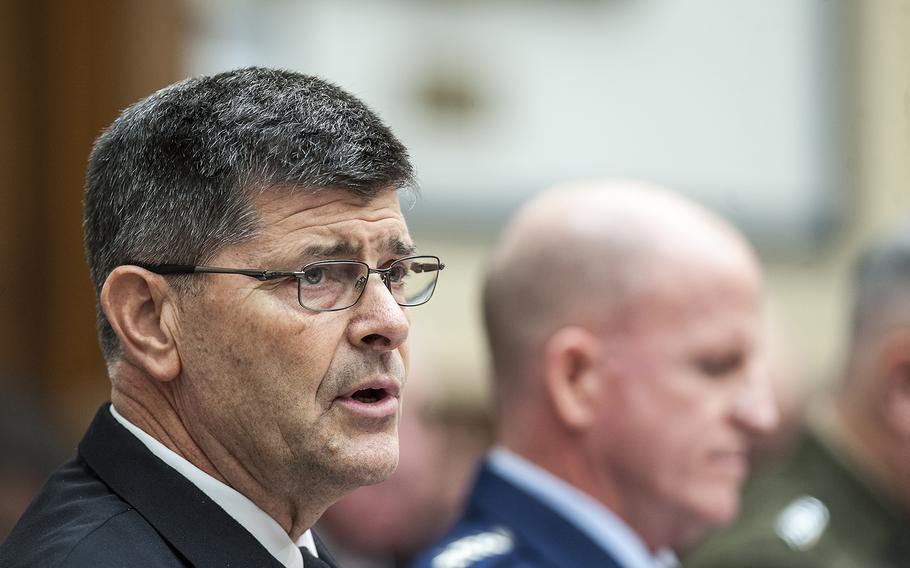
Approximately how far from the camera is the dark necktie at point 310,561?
180cm

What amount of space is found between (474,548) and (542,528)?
0.54 feet

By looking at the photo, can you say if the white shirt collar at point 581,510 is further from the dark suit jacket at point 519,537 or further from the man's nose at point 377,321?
the man's nose at point 377,321

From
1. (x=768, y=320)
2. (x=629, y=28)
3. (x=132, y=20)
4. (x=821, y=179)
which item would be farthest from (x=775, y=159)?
(x=132, y=20)

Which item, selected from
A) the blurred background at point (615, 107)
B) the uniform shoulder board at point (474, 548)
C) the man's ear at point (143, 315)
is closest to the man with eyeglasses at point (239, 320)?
the man's ear at point (143, 315)

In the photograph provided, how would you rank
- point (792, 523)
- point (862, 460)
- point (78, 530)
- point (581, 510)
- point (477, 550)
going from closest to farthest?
point (78, 530), point (477, 550), point (581, 510), point (792, 523), point (862, 460)

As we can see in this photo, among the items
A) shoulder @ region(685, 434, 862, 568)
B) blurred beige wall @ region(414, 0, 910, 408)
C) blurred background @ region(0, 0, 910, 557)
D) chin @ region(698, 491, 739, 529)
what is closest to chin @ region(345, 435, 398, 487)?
chin @ region(698, 491, 739, 529)

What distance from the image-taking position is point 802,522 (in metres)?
3.39

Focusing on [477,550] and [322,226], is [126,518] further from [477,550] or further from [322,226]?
[477,550]

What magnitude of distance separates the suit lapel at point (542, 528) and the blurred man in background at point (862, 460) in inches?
27.4

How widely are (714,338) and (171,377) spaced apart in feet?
4.65

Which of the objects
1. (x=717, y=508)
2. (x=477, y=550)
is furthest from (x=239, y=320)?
(x=717, y=508)

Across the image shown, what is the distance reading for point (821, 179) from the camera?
24.1 feet

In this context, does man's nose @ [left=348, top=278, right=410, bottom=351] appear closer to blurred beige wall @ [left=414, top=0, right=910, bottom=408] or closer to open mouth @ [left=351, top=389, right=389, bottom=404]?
open mouth @ [left=351, top=389, right=389, bottom=404]

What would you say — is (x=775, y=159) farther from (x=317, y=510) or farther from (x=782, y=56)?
(x=317, y=510)
